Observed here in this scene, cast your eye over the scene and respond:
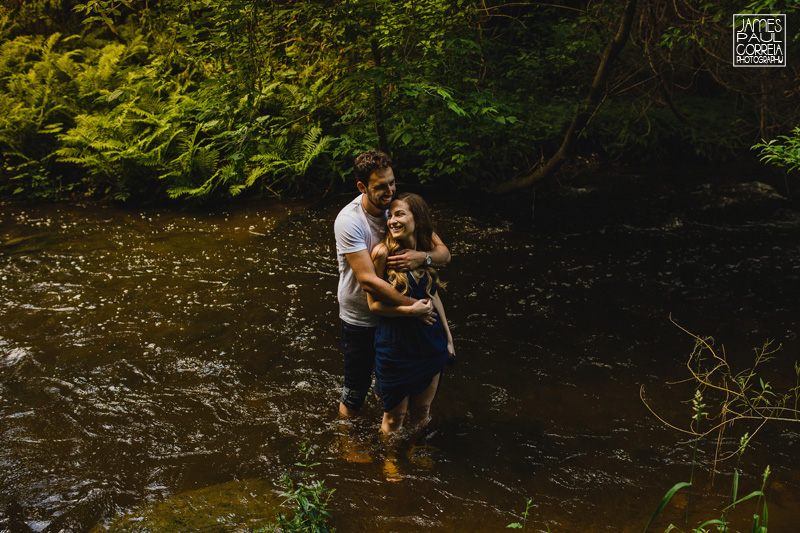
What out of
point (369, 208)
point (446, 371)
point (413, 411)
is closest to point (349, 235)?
point (369, 208)

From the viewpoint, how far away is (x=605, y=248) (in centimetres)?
834

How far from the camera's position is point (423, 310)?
3811mm

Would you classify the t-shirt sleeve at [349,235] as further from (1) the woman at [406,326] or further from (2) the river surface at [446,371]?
(2) the river surface at [446,371]

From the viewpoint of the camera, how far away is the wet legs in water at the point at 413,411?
424cm

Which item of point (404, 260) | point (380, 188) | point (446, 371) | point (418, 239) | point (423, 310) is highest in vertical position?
point (380, 188)

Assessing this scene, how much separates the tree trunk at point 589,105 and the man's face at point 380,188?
4.67 metres

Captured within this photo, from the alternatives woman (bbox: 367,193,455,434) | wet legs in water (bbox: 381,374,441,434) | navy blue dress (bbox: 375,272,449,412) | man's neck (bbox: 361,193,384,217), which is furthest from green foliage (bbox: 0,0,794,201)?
wet legs in water (bbox: 381,374,441,434)

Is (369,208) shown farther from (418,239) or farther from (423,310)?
(423,310)

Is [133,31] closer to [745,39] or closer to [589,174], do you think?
[589,174]

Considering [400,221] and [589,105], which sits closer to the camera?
[400,221]

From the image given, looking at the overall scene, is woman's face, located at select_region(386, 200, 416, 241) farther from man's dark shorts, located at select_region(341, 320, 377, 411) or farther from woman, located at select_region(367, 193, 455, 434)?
man's dark shorts, located at select_region(341, 320, 377, 411)

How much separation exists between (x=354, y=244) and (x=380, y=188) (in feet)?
1.38

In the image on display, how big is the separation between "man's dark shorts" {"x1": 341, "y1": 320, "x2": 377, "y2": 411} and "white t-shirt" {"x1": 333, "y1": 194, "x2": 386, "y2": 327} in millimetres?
86

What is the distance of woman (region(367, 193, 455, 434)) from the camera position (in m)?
3.84
